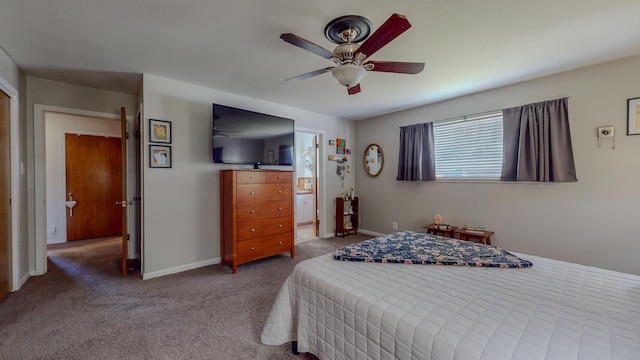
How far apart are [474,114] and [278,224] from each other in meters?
3.15

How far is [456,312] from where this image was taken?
44.9 inches

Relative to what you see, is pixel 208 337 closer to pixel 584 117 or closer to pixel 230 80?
pixel 230 80

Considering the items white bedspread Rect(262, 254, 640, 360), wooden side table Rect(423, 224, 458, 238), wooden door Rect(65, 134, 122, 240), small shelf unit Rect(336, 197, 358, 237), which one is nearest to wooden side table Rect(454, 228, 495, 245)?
wooden side table Rect(423, 224, 458, 238)

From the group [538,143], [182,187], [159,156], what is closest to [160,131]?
[159,156]

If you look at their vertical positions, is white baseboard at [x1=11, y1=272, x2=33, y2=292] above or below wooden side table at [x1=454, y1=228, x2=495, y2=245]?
below

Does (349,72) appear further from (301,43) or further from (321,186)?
(321,186)

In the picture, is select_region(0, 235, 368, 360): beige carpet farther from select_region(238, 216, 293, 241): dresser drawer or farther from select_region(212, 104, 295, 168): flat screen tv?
select_region(212, 104, 295, 168): flat screen tv

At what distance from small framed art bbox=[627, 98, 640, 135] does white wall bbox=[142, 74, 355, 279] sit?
4322 millimetres

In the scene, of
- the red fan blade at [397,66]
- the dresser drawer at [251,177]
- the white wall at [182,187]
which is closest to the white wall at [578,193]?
the red fan blade at [397,66]

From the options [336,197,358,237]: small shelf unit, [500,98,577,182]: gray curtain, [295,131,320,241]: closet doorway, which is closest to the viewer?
[500,98,577,182]: gray curtain

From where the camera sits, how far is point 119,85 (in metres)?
3.19

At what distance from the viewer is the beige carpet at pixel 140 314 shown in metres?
1.73

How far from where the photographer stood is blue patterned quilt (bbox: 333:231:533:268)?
172cm

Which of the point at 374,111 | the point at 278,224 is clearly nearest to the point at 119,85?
the point at 278,224
